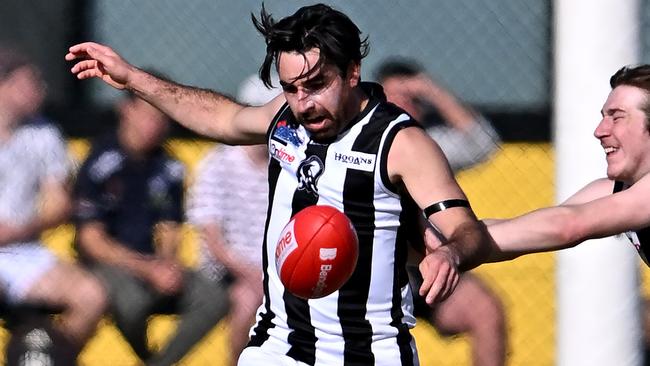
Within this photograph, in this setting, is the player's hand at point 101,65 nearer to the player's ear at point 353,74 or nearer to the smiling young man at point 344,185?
the smiling young man at point 344,185

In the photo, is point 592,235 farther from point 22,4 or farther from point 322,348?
point 22,4

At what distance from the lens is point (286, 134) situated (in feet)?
14.5

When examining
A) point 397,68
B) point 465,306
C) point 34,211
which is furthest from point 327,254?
point 34,211

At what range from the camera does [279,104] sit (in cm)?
466

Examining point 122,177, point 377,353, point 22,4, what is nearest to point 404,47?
point 122,177

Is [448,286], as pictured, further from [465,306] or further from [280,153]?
[465,306]

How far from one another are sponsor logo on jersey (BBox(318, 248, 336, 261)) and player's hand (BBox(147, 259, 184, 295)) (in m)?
2.60

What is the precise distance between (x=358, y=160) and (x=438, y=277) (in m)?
0.81

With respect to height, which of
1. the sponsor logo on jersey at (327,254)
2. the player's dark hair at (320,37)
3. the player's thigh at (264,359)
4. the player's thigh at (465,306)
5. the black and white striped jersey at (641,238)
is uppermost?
the player's dark hair at (320,37)

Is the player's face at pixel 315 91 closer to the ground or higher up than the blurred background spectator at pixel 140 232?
higher up

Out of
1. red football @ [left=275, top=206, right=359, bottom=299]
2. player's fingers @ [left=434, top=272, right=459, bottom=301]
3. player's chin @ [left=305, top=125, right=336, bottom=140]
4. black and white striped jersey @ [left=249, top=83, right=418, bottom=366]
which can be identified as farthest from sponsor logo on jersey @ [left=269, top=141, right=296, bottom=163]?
player's fingers @ [left=434, top=272, right=459, bottom=301]

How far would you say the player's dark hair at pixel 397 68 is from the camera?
6184 millimetres

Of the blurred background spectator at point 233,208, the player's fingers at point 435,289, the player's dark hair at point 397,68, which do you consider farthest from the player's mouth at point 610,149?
the blurred background spectator at point 233,208

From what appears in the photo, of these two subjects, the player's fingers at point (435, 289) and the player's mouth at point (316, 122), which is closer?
the player's fingers at point (435, 289)
